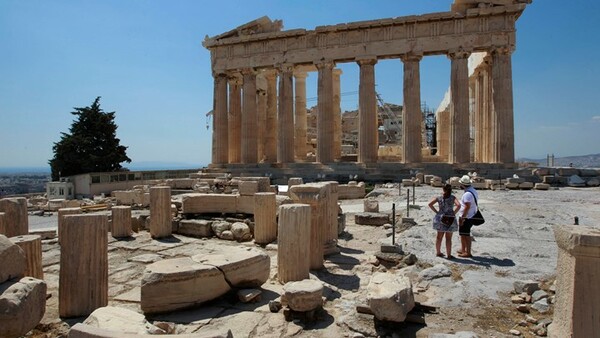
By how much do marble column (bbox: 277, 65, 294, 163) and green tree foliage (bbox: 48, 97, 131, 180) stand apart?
1884 centimetres

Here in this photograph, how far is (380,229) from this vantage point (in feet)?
34.9

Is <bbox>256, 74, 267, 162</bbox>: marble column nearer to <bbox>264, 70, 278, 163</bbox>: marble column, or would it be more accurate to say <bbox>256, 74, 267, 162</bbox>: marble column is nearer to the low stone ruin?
<bbox>264, 70, 278, 163</bbox>: marble column

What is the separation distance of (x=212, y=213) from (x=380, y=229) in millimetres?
4954

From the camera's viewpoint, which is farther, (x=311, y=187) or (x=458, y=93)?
(x=458, y=93)

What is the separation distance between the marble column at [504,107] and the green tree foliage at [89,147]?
32538 mm

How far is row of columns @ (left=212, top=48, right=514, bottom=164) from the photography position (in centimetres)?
2247

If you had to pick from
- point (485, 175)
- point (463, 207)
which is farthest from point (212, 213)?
point (485, 175)

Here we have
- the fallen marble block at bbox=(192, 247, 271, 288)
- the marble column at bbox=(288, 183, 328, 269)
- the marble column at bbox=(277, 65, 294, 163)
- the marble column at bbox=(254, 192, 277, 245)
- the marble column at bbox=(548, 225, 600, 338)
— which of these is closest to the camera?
the marble column at bbox=(548, 225, 600, 338)

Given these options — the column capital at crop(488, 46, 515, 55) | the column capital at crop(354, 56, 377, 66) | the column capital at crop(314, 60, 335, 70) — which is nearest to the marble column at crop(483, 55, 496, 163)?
the column capital at crop(488, 46, 515, 55)

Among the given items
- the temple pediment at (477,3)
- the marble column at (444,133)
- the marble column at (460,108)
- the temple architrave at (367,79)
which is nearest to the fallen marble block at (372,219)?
the temple architrave at (367,79)

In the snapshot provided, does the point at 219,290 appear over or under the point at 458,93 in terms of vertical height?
under

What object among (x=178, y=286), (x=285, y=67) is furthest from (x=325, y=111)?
(x=178, y=286)

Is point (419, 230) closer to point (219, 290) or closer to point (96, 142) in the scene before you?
point (219, 290)

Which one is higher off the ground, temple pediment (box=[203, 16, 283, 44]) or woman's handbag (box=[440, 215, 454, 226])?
temple pediment (box=[203, 16, 283, 44])
